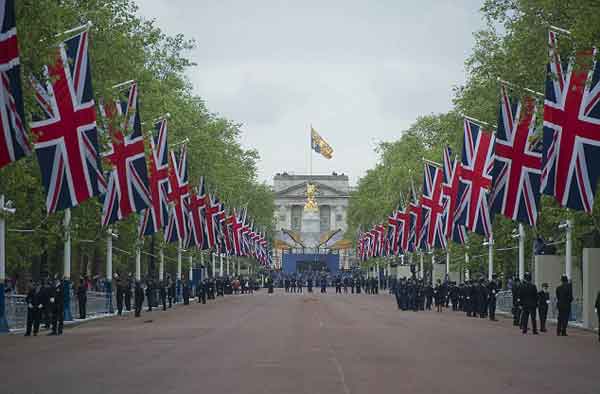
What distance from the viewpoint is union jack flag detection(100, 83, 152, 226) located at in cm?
3462

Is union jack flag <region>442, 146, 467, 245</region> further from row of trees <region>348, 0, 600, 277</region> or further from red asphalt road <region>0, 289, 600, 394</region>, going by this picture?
red asphalt road <region>0, 289, 600, 394</region>

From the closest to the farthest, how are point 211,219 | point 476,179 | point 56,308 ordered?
1. point 56,308
2. point 476,179
3. point 211,219

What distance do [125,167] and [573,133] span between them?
1460 cm

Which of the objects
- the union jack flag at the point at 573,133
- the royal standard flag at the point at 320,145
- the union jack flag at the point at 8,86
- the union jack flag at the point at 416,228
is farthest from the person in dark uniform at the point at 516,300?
the royal standard flag at the point at 320,145

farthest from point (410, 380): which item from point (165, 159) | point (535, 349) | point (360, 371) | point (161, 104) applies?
point (161, 104)

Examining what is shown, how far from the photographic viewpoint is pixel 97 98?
124 feet

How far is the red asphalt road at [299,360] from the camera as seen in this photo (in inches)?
643

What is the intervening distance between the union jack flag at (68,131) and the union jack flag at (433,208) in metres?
24.8

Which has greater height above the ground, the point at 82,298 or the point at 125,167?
the point at 125,167

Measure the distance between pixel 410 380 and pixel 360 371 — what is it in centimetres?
162

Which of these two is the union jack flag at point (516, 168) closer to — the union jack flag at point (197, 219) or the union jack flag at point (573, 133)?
the union jack flag at point (573, 133)

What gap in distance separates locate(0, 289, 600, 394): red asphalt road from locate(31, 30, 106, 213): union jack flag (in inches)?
134

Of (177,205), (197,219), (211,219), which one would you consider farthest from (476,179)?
(211,219)

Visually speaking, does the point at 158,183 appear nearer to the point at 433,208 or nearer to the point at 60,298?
the point at 60,298
